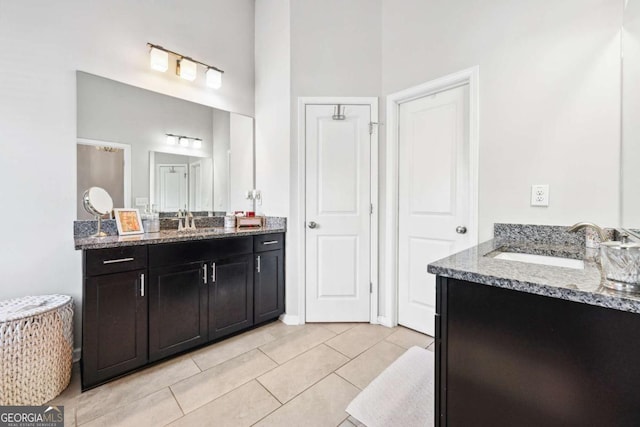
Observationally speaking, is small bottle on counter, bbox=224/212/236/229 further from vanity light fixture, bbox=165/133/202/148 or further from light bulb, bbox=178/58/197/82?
light bulb, bbox=178/58/197/82

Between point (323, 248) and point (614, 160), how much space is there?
2030 mm

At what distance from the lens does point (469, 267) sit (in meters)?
0.92

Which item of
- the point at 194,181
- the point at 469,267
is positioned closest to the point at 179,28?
the point at 194,181

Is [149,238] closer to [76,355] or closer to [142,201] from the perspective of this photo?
[142,201]

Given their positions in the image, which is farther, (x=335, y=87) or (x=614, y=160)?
(x=335, y=87)

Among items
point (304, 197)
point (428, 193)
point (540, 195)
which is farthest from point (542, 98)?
point (304, 197)

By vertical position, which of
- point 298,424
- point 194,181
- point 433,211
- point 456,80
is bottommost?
point 298,424

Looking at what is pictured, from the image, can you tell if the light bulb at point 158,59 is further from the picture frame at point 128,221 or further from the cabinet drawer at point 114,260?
the cabinet drawer at point 114,260

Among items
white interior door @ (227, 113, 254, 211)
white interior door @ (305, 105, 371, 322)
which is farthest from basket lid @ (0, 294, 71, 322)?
white interior door @ (305, 105, 371, 322)

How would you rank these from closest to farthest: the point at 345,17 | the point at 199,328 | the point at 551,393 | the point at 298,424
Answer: the point at 551,393 → the point at 298,424 → the point at 199,328 → the point at 345,17

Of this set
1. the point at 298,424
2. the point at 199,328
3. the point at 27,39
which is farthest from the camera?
the point at 199,328

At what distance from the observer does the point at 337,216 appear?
261 cm

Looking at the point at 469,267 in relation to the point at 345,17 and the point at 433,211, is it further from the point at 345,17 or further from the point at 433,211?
the point at 345,17

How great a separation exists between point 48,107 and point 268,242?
1.80 meters
